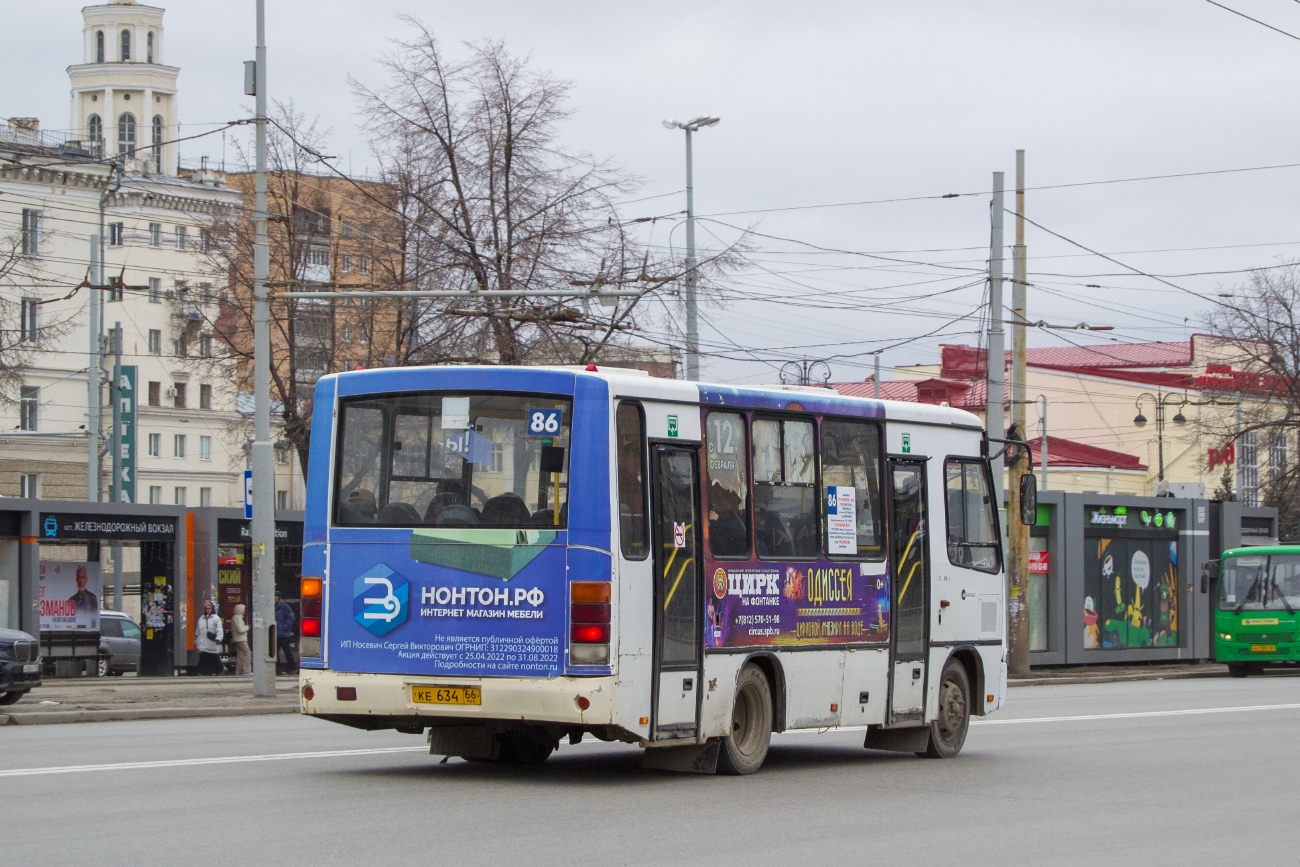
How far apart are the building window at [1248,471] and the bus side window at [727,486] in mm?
59806

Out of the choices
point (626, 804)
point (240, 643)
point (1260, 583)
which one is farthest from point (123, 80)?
point (626, 804)

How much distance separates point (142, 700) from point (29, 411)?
5204cm

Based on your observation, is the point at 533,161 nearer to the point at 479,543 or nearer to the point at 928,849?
the point at 479,543

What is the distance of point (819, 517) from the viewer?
13.9 metres

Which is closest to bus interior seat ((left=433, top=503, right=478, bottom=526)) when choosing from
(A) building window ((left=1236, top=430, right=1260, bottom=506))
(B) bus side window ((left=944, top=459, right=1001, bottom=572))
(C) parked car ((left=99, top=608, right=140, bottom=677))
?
(B) bus side window ((left=944, top=459, right=1001, bottom=572))

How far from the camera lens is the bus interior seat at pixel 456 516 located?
1200 cm

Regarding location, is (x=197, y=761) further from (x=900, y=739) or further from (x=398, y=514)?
(x=900, y=739)

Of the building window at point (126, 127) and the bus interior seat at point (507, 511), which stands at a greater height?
the building window at point (126, 127)

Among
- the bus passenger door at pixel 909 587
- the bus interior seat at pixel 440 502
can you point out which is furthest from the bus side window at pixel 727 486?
the bus passenger door at pixel 909 587

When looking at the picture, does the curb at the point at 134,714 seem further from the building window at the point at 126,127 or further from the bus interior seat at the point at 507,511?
the building window at the point at 126,127

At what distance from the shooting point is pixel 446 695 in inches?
467

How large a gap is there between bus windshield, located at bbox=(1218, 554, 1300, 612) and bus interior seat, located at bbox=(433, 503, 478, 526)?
2722 cm

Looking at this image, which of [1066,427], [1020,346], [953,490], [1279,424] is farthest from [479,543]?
[1066,427]

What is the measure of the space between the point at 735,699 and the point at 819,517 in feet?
5.49
